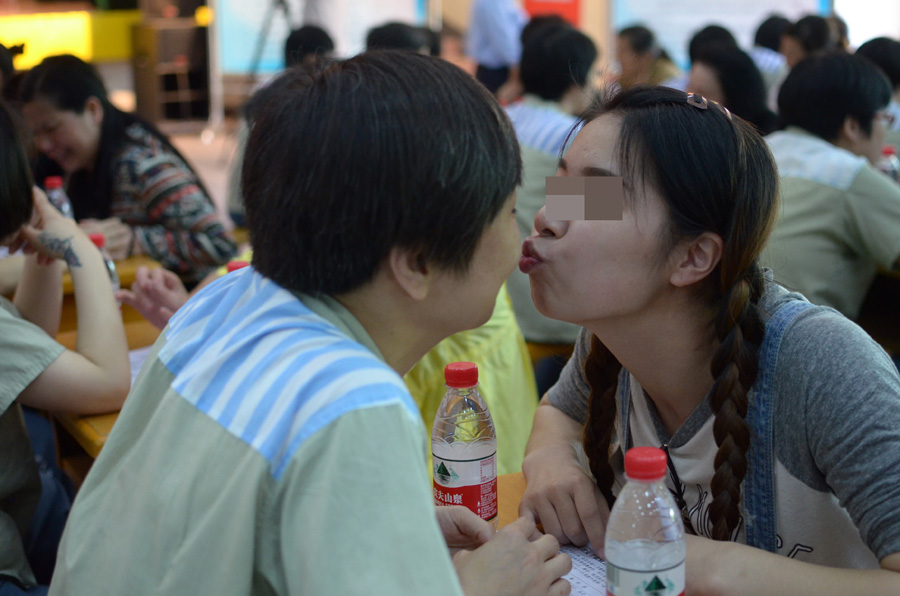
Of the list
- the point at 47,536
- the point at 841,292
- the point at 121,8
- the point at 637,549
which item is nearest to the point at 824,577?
the point at 637,549

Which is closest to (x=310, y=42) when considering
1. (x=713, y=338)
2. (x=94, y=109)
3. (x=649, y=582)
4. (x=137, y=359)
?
(x=94, y=109)

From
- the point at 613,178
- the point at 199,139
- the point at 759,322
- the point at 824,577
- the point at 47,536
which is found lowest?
the point at 199,139

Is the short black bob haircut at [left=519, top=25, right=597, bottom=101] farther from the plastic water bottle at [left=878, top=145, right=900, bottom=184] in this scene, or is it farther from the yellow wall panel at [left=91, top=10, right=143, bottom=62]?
the yellow wall panel at [left=91, top=10, right=143, bottom=62]

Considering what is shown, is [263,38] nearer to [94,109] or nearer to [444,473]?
[94,109]

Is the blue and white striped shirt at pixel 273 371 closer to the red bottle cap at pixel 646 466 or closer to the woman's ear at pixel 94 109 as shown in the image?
the red bottle cap at pixel 646 466

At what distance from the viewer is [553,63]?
11.5ft

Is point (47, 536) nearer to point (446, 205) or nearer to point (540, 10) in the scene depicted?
point (446, 205)

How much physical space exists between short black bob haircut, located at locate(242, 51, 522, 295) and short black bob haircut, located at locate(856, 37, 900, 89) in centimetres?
392

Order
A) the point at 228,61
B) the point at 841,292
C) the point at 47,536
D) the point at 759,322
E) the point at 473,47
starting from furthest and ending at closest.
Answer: the point at 228,61
the point at 473,47
the point at 841,292
the point at 47,536
the point at 759,322

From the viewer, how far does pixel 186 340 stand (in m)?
0.85

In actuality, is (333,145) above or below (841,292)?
above

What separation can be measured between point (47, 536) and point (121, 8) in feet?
26.8

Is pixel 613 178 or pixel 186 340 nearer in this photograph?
pixel 186 340

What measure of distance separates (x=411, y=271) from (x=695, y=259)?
1.56 ft
